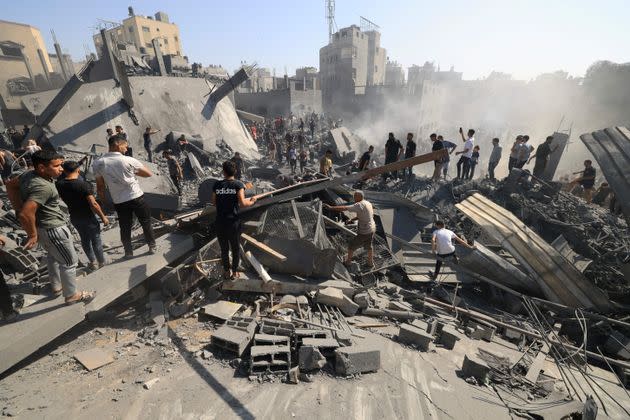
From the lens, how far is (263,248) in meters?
4.53

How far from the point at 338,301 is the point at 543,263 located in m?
4.44

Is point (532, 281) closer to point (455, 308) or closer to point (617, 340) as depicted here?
point (617, 340)

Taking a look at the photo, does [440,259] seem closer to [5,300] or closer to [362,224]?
[362,224]

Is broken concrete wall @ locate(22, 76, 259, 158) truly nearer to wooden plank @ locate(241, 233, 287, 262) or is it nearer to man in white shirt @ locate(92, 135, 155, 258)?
man in white shirt @ locate(92, 135, 155, 258)

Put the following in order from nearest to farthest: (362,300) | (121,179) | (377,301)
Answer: (121,179)
(362,300)
(377,301)

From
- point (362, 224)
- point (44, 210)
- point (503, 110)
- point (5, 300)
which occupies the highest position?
point (44, 210)

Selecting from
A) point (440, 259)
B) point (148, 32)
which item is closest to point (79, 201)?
point (440, 259)

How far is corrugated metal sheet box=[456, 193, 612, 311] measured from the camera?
537 centimetres

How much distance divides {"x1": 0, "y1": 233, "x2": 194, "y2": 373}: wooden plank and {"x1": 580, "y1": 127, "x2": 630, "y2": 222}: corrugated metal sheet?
824 centimetres

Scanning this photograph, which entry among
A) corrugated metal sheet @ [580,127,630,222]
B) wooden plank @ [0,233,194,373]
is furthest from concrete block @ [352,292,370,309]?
corrugated metal sheet @ [580,127,630,222]

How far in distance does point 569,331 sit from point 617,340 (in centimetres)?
65

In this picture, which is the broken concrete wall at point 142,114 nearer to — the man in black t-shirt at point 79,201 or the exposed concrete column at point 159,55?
the exposed concrete column at point 159,55

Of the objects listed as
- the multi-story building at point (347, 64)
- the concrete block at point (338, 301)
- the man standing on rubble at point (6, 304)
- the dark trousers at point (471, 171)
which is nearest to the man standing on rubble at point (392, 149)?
the dark trousers at point (471, 171)

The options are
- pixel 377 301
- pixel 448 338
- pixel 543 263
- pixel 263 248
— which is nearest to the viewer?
pixel 448 338
